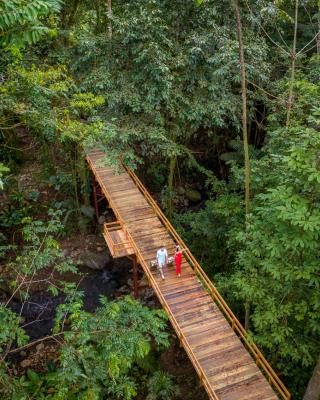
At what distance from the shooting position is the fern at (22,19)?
16.2 feet

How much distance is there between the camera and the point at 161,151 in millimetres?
14312

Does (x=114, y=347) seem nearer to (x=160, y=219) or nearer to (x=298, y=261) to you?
(x=298, y=261)

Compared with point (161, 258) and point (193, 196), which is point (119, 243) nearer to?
point (161, 258)

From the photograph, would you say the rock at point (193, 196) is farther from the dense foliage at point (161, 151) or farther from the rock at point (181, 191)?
the rock at point (181, 191)

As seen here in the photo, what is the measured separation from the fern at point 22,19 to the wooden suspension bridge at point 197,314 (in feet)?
25.8

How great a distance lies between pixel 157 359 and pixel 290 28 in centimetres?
1568

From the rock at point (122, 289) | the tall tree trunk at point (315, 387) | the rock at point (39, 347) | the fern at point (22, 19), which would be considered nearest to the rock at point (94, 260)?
the rock at point (122, 289)

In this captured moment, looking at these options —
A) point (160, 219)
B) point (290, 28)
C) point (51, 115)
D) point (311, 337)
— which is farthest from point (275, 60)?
point (311, 337)

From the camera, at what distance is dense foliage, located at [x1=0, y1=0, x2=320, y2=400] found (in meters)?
6.74

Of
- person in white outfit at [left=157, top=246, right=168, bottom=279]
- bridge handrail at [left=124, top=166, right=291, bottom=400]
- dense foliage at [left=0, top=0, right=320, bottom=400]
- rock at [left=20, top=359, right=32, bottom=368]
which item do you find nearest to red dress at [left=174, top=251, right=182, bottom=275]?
person in white outfit at [left=157, top=246, right=168, bottom=279]

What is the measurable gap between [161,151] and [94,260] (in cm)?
634

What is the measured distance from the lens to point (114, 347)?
21.4 ft

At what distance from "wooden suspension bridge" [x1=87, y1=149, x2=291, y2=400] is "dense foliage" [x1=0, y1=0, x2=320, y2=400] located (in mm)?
715

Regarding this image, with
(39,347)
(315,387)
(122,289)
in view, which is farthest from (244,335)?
(39,347)
